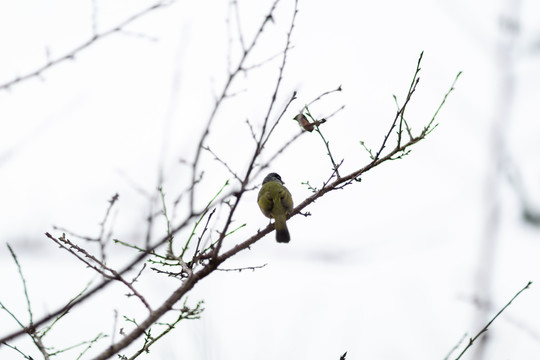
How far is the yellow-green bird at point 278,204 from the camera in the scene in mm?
6074

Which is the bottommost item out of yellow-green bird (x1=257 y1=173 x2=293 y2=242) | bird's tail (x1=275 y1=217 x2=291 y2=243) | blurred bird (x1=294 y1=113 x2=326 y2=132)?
blurred bird (x1=294 y1=113 x2=326 y2=132)

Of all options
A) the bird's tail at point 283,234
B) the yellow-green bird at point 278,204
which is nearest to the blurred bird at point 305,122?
the yellow-green bird at point 278,204

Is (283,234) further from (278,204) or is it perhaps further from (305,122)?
(305,122)

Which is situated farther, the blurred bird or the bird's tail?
the bird's tail

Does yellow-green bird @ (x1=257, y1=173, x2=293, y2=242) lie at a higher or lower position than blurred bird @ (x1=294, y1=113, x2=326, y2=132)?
higher

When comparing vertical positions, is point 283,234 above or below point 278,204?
below

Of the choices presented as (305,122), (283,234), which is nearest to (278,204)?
(283,234)

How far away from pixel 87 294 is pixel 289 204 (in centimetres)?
361

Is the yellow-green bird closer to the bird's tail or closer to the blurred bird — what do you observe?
the bird's tail

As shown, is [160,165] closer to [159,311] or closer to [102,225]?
[102,225]

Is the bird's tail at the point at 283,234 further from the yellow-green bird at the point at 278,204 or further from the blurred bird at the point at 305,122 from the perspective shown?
the blurred bird at the point at 305,122

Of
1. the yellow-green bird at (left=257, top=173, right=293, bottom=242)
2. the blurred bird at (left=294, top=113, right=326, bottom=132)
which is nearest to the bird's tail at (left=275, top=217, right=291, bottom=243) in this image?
→ the yellow-green bird at (left=257, top=173, right=293, bottom=242)

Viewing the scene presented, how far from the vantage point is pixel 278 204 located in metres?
6.67

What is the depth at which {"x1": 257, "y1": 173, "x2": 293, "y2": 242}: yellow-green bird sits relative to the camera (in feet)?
19.9
